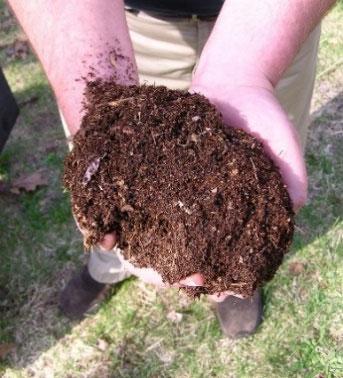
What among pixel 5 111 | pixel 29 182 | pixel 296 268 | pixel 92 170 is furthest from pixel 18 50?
pixel 92 170

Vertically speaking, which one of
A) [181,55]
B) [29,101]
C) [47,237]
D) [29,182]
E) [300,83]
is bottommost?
[47,237]

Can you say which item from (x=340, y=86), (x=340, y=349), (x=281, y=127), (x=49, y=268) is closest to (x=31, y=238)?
(x=49, y=268)

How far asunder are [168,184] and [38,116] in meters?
3.28

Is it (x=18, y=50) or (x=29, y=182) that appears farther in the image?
(x=18, y=50)

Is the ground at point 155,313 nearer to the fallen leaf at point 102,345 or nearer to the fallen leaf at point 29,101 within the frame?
the fallen leaf at point 102,345

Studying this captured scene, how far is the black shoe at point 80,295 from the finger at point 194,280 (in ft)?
5.78

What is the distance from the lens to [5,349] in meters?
3.10

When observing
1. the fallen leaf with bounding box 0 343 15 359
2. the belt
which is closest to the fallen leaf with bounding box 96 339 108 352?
the fallen leaf with bounding box 0 343 15 359

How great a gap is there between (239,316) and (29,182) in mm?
1960

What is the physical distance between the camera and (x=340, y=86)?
14.5 ft

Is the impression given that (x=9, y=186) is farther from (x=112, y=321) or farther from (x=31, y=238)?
(x=112, y=321)

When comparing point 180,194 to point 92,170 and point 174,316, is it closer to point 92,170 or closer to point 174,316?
point 92,170

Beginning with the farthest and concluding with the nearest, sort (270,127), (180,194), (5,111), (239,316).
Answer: (5,111), (239,316), (270,127), (180,194)

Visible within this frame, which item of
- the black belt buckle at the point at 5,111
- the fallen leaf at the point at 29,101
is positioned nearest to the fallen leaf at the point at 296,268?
the black belt buckle at the point at 5,111
